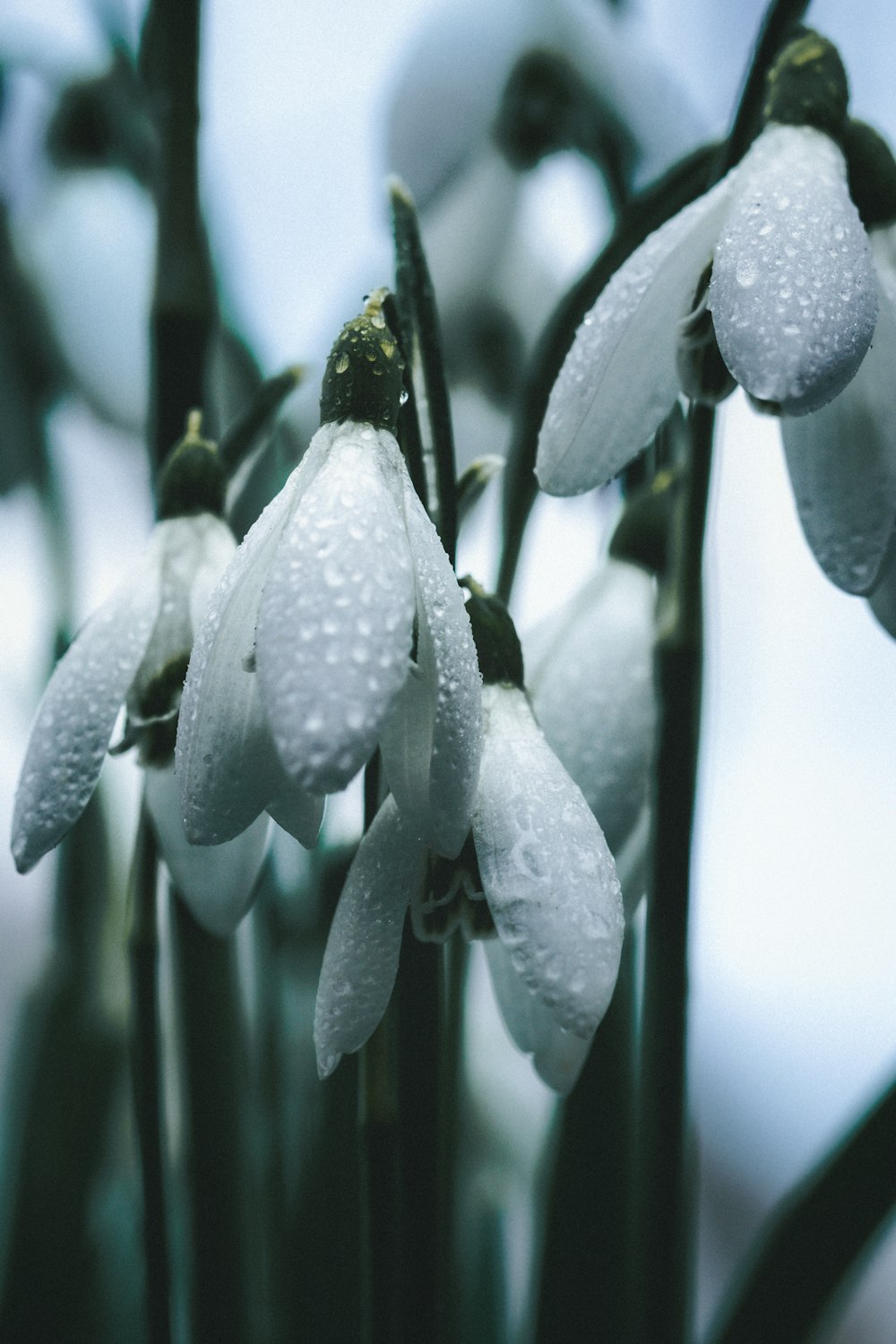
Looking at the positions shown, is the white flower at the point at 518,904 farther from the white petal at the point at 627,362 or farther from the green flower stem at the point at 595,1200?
the green flower stem at the point at 595,1200

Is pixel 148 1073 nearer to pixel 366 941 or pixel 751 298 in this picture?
pixel 366 941

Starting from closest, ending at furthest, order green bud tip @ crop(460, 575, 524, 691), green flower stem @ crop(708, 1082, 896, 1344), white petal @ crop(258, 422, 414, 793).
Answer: white petal @ crop(258, 422, 414, 793) → green bud tip @ crop(460, 575, 524, 691) → green flower stem @ crop(708, 1082, 896, 1344)

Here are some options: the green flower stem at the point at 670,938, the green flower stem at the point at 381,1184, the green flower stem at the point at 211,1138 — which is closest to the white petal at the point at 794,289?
the green flower stem at the point at 670,938

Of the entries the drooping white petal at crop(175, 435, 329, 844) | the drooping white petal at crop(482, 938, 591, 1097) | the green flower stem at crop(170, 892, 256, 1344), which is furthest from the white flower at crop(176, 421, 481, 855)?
the green flower stem at crop(170, 892, 256, 1344)

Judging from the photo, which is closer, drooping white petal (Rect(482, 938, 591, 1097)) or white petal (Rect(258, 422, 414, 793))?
white petal (Rect(258, 422, 414, 793))

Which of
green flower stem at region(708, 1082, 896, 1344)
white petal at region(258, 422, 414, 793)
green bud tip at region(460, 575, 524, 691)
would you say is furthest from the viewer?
green flower stem at region(708, 1082, 896, 1344)

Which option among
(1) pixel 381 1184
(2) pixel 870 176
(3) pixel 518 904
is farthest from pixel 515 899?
(2) pixel 870 176

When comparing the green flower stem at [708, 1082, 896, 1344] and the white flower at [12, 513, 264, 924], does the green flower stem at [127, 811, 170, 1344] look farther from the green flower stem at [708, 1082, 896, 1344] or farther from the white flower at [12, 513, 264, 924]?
the green flower stem at [708, 1082, 896, 1344]
